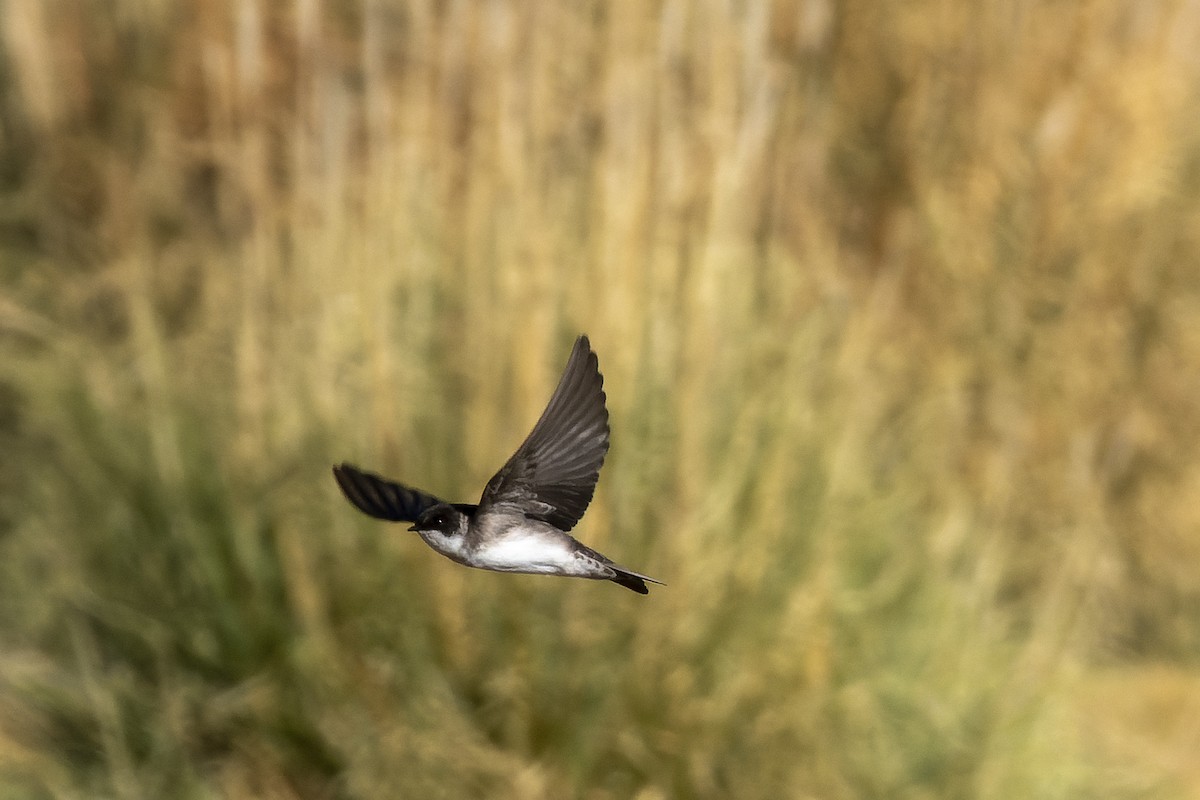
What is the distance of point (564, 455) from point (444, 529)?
0.33 ft

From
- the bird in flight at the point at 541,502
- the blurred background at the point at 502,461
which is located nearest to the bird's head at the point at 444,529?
the bird in flight at the point at 541,502

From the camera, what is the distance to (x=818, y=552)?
6.52 feet

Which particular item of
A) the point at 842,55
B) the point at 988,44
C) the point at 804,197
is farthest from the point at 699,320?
the point at 842,55

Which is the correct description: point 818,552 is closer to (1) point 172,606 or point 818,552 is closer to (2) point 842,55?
(1) point 172,606

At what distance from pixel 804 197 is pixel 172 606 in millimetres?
1160

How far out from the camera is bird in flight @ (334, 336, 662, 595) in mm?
1063

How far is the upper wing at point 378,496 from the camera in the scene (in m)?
1.17

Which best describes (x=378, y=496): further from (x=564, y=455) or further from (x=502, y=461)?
(x=502, y=461)

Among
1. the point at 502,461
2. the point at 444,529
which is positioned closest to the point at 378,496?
the point at 444,529

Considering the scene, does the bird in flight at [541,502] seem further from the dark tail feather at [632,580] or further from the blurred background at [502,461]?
the blurred background at [502,461]

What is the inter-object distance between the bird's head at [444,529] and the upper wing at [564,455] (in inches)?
1.7

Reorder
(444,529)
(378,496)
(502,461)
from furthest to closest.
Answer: (502,461)
(378,496)
(444,529)

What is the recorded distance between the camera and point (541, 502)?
3.84 ft

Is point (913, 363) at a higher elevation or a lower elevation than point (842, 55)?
lower
